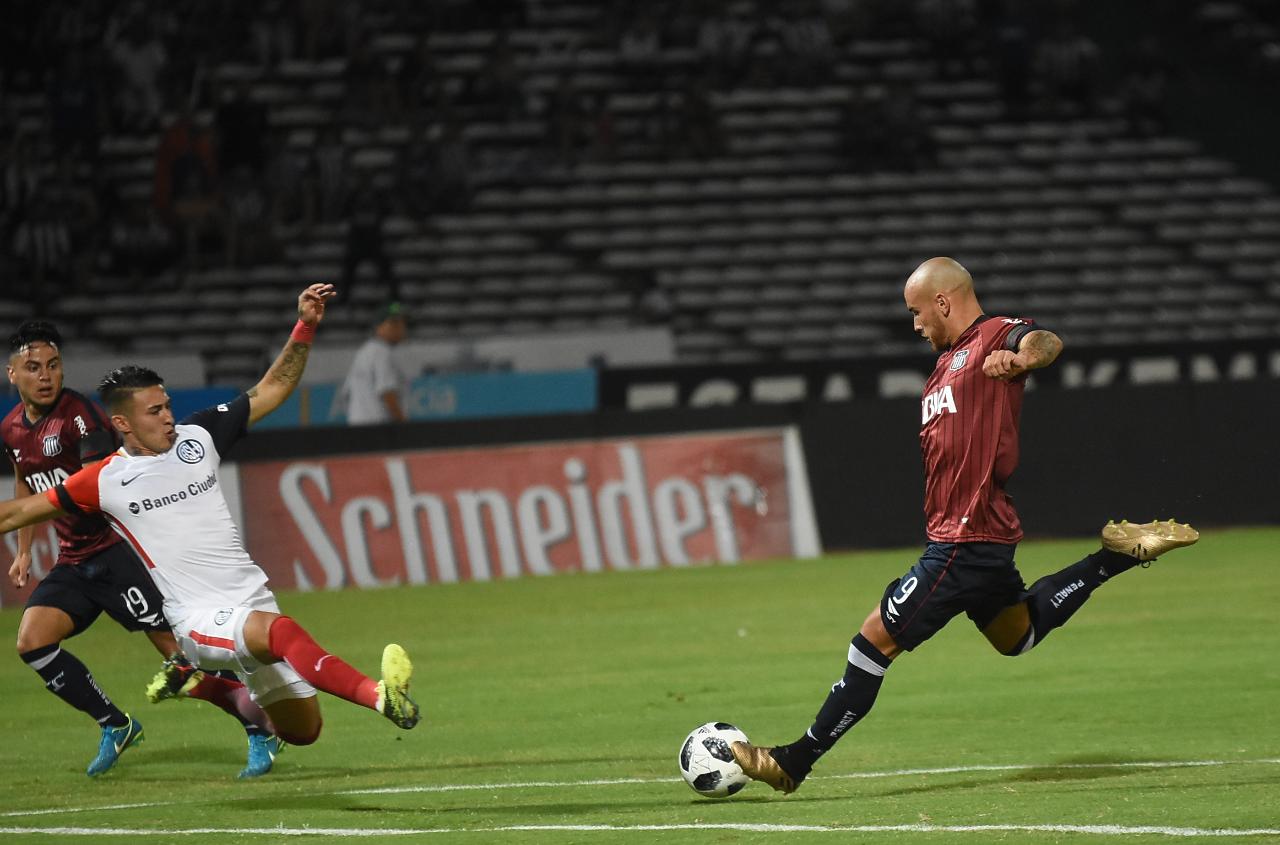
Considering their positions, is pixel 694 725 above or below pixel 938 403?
below

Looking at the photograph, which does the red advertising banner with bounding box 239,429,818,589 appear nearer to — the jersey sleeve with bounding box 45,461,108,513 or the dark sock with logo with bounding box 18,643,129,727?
the dark sock with logo with bounding box 18,643,129,727

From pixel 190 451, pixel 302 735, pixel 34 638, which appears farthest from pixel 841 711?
pixel 34 638

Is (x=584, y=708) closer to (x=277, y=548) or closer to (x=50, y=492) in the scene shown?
(x=50, y=492)

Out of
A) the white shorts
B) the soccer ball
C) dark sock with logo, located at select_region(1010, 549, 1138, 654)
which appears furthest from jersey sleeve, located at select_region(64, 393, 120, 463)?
dark sock with logo, located at select_region(1010, 549, 1138, 654)

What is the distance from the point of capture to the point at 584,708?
35.9ft

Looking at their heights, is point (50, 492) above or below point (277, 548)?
above

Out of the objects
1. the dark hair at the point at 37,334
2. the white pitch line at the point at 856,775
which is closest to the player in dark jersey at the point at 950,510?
the white pitch line at the point at 856,775

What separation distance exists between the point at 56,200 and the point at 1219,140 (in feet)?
60.3

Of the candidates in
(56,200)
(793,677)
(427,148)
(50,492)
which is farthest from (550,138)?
(50,492)

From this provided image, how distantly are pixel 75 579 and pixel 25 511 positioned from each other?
192 cm

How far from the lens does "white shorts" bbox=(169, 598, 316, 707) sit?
26.4 ft

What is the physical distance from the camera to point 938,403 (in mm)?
7836

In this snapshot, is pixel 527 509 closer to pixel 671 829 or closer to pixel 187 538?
pixel 187 538

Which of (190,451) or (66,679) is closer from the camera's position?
(190,451)
